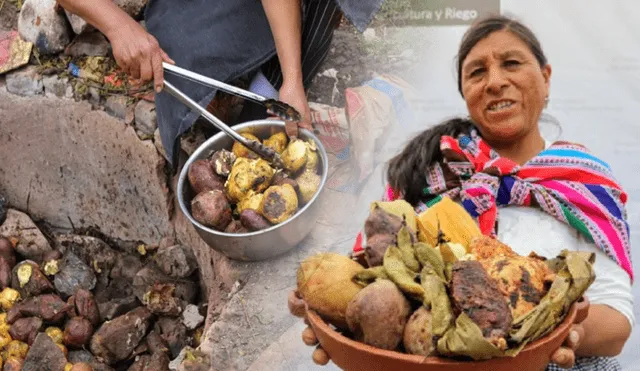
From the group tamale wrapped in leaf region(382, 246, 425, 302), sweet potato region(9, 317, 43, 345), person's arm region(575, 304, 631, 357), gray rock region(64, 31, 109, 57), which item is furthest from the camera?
gray rock region(64, 31, 109, 57)

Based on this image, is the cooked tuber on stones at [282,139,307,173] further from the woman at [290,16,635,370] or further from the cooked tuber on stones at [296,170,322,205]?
the woman at [290,16,635,370]

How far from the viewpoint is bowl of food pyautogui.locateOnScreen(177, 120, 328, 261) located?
2516mm

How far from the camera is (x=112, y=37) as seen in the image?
2.80 meters

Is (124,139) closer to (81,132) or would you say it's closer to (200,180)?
(81,132)

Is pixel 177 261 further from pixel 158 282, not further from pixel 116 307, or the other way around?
pixel 116 307

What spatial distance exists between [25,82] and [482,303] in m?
2.97

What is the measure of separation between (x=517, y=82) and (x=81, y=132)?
225 cm

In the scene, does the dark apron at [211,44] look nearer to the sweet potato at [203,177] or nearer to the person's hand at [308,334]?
the sweet potato at [203,177]

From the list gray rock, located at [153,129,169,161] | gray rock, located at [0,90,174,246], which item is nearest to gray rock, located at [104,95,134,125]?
gray rock, located at [0,90,174,246]

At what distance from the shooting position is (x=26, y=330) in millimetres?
3086

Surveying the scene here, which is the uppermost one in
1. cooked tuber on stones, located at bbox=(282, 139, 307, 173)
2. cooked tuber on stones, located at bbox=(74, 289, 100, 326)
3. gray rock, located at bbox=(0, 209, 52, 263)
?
cooked tuber on stones, located at bbox=(282, 139, 307, 173)

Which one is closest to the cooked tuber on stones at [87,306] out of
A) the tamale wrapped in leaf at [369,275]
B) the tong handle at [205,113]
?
the tong handle at [205,113]

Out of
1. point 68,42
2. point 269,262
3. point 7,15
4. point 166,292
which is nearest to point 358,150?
point 269,262

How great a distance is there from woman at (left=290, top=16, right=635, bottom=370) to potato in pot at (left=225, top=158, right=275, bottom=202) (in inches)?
26.8
